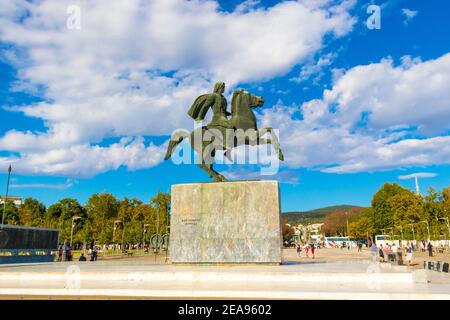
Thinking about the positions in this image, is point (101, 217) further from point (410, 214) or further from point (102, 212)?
point (410, 214)

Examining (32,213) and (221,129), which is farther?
(32,213)

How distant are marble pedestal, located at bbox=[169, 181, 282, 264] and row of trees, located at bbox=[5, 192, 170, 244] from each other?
165ft

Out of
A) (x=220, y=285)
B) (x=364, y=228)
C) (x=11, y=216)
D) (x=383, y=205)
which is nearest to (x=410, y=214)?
(x=383, y=205)

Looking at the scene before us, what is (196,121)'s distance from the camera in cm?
1576

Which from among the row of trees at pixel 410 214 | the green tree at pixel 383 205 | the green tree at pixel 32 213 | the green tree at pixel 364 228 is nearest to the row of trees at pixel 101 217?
the green tree at pixel 32 213

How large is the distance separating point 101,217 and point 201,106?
65.9 meters

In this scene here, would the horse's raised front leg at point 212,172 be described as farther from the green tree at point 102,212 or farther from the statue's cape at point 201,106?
the green tree at point 102,212

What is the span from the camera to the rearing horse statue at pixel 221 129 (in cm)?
1506

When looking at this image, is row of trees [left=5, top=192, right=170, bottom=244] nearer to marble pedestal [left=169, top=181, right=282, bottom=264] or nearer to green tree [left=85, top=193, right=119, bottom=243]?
green tree [left=85, top=193, right=119, bottom=243]

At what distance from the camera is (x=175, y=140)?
1576 cm

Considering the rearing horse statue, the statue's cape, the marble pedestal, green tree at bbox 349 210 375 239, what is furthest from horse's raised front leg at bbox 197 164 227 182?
green tree at bbox 349 210 375 239

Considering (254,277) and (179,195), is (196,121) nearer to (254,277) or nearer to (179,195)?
(179,195)
